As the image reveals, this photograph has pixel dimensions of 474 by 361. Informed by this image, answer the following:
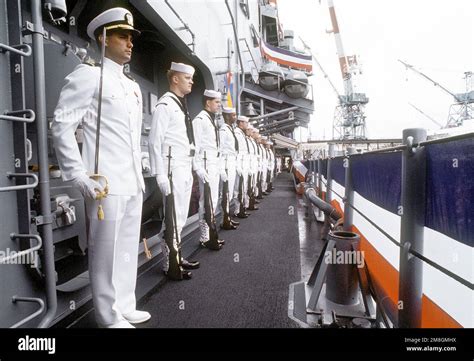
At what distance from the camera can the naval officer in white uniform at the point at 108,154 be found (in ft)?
4.37

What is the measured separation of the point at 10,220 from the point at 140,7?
2.61 metres

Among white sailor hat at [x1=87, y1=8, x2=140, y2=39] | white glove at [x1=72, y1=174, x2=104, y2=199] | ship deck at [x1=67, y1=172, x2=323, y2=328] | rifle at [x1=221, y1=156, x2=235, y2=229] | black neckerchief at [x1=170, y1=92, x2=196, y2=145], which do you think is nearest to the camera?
white glove at [x1=72, y1=174, x2=104, y2=199]

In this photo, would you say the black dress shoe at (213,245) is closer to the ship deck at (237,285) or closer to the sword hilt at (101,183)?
the ship deck at (237,285)

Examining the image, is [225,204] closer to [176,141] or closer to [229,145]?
[229,145]

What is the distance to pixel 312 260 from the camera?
277cm

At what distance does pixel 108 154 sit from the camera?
146cm

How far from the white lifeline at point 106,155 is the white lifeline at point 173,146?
64 centimetres

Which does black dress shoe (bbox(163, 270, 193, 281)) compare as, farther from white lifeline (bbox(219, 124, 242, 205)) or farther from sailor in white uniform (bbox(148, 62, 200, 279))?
white lifeline (bbox(219, 124, 242, 205))

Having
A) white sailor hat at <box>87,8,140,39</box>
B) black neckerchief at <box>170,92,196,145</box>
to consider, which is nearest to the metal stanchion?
white sailor hat at <box>87,8,140,39</box>

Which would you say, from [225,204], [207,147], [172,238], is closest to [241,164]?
→ [225,204]

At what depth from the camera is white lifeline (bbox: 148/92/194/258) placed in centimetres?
224

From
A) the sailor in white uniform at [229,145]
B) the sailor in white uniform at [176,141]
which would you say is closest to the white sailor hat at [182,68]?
the sailor in white uniform at [176,141]

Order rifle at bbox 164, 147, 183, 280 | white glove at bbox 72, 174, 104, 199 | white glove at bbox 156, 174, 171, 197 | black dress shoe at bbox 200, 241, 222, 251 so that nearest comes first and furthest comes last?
white glove at bbox 72, 174, 104, 199
white glove at bbox 156, 174, 171, 197
rifle at bbox 164, 147, 183, 280
black dress shoe at bbox 200, 241, 222, 251
